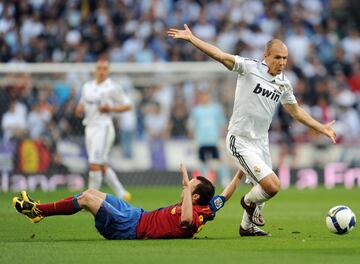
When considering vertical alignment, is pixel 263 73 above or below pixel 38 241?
above

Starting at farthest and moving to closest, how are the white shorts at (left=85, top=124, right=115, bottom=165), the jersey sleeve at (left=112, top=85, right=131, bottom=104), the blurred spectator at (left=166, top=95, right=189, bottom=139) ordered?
the blurred spectator at (left=166, top=95, right=189, bottom=139) → the jersey sleeve at (left=112, top=85, right=131, bottom=104) → the white shorts at (left=85, top=124, right=115, bottom=165)

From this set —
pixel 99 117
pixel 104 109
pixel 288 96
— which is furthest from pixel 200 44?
pixel 99 117

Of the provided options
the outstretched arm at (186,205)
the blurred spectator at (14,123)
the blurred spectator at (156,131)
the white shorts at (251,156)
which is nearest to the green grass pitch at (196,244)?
the outstretched arm at (186,205)

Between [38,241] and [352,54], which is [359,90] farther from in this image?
[38,241]

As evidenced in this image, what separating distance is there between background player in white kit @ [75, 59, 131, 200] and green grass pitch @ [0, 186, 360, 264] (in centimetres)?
213

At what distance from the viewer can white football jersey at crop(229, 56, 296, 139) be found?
11570 mm

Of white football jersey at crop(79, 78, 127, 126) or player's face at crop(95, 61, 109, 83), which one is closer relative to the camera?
player's face at crop(95, 61, 109, 83)

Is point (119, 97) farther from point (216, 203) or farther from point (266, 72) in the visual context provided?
point (216, 203)

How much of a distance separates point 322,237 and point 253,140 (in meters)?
1.42

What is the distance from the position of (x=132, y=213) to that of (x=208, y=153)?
1274 cm

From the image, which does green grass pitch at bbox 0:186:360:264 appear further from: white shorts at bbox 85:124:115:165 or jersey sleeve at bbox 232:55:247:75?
white shorts at bbox 85:124:115:165

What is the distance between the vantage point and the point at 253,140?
11.7 m

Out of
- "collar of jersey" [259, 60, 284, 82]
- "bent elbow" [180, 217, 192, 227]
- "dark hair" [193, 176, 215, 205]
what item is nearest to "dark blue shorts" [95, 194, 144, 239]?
"bent elbow" [180, 217, 192, 227]

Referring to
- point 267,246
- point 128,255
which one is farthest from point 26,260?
point 267,246
